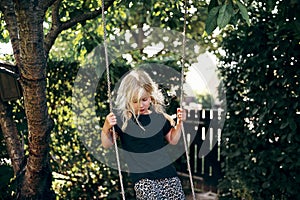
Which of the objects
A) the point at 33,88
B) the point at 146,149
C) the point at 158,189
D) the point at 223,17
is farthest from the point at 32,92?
the point at 223,17

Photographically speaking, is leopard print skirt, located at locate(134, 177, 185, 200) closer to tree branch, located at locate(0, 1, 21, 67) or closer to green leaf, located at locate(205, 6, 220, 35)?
green leaf, located at locate(205, 6, 220, 35)

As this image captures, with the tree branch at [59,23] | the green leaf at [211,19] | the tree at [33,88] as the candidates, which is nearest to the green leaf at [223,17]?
the green leaf at [211,19]

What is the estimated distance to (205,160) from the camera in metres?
7.03

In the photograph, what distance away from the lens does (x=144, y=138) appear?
3.78 meters

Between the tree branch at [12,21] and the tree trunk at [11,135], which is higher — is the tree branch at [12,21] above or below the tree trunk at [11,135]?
above

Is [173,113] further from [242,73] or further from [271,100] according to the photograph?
[271,100]

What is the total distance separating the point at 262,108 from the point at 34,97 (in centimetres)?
220

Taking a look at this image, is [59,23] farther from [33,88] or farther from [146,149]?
[146,149]

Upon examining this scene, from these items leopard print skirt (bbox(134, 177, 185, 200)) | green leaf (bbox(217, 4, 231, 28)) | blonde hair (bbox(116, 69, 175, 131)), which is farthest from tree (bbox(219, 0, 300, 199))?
green leaf (bbox(217, 4, 231, 28))

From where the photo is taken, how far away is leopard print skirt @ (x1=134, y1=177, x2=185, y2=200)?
3.61 m

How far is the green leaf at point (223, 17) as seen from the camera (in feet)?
8.89

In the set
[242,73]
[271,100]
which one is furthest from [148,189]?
[242,73]

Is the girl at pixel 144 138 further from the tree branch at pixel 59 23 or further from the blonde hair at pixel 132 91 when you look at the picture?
the tree branch at pixel 59 23

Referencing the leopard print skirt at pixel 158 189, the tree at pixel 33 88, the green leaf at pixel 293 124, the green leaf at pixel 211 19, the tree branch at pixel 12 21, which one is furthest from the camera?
the green leaf at pixel 293 124
